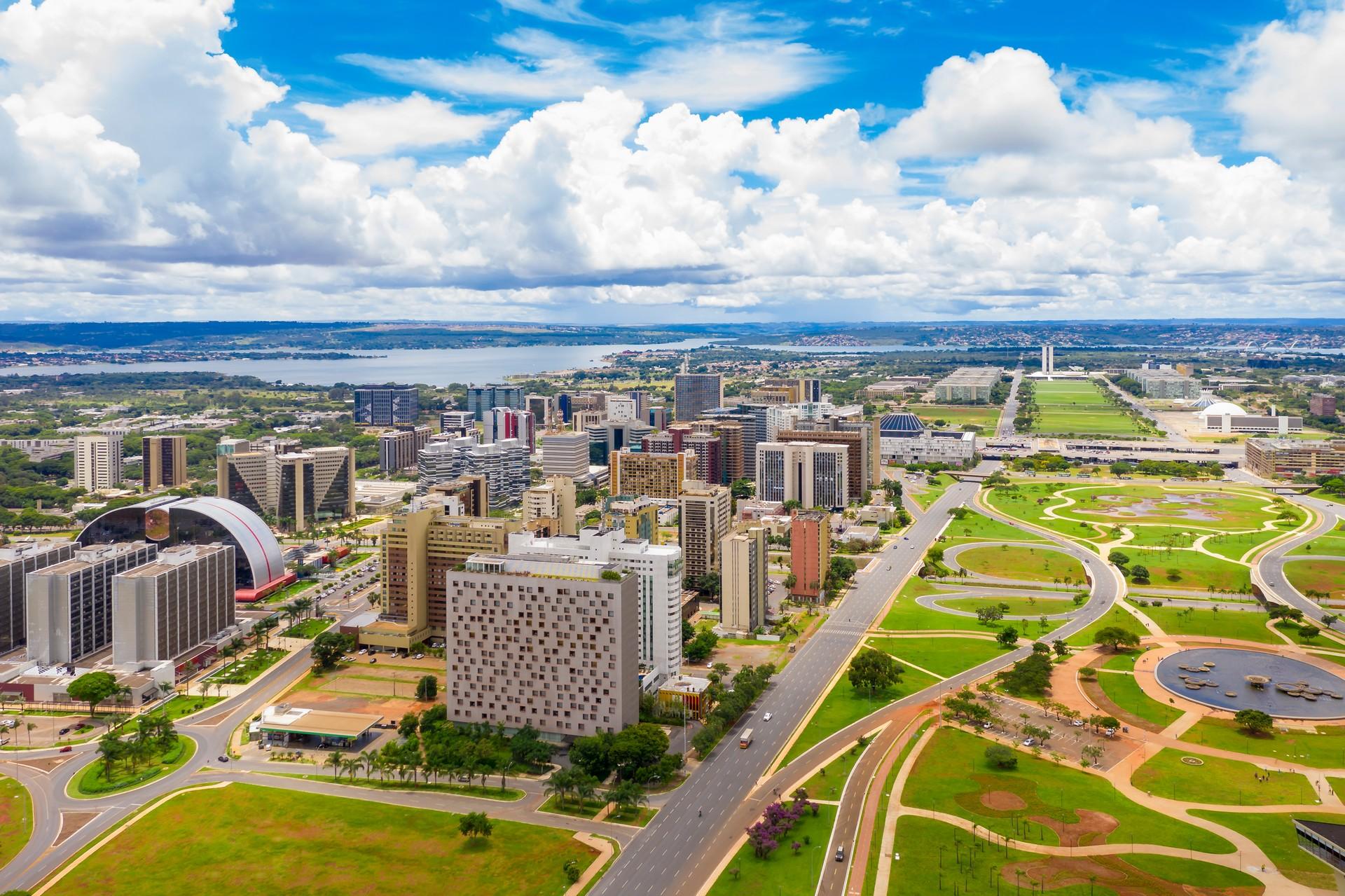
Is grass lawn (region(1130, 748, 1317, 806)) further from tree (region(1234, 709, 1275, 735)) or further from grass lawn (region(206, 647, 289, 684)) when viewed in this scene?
grass lawn (region(206, 647, 289, 684))

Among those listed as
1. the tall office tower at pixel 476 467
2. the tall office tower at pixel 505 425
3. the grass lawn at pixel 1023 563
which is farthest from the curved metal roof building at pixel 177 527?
the tall office tower at pixel 505 425

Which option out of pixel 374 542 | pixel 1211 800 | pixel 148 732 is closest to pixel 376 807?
pixel 148 732

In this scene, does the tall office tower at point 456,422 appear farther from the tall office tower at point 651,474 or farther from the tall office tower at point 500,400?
the tall office tower at point 651,474

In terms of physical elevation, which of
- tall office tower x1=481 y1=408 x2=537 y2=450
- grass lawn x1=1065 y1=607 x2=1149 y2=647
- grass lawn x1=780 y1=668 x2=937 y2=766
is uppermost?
tall office tower x1=481 y1=408 x2=537 y2=450

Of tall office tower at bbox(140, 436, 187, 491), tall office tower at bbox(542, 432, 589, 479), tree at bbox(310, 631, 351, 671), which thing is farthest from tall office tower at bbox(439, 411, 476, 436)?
tree at bbox(310, 631, 351, 671)

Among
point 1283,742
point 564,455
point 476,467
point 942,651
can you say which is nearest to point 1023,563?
point 942,651

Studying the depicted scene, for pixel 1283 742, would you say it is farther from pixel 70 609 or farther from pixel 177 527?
pixel 177 527

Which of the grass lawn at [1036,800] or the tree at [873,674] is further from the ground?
the tree at [873,674]
